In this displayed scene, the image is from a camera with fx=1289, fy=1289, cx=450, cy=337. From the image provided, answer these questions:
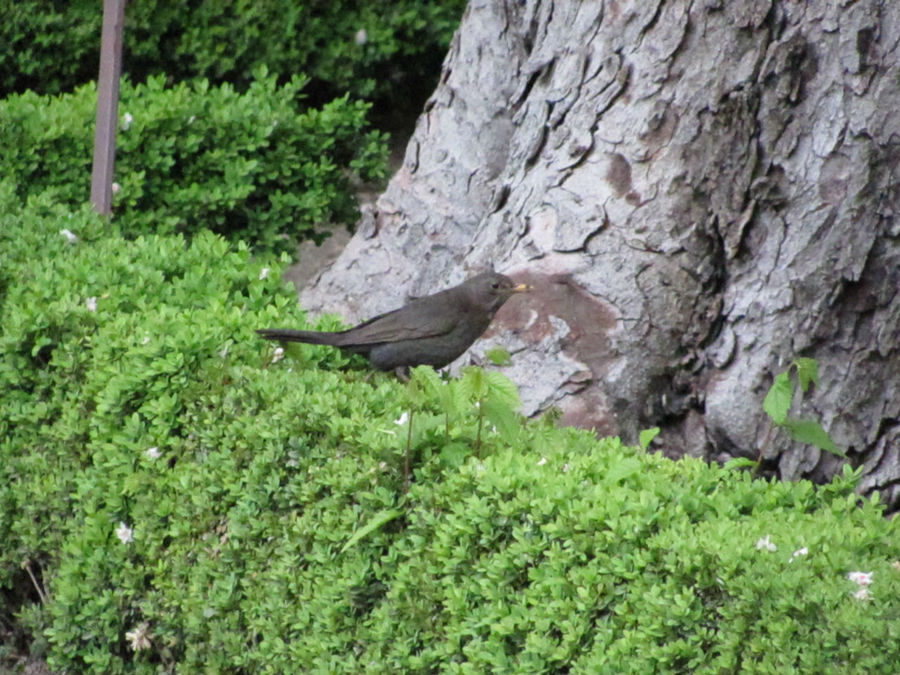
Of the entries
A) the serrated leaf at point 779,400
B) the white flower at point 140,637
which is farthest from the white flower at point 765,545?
the white flower at point 140,637

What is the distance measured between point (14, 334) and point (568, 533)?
2.53 m

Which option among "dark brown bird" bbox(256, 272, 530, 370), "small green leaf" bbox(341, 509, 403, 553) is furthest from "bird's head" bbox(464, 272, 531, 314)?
"small green leaf" bbox(341, 509, 403, 553)

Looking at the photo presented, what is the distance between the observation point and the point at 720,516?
2.96 m

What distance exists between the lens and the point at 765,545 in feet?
8.73

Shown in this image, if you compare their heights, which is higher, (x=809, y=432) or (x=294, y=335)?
(x=809, y=432)

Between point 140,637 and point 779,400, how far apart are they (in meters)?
2.18

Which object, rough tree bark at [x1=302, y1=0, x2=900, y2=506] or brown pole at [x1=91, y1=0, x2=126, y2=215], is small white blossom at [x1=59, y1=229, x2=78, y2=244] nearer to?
brown pole at [x1=91, y1=0, x2=126, y2=215]

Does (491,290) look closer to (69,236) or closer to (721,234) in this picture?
(721,234)

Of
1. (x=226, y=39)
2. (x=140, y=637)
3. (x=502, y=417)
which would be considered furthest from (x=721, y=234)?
(x=226, y=39)

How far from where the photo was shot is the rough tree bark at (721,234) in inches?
201

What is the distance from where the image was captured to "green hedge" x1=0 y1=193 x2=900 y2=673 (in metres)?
2.66

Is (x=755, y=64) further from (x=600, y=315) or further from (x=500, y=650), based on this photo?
(x=500, y=650)

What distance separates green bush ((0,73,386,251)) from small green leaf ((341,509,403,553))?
4012mm

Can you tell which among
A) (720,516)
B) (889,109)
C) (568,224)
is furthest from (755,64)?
(720,516)
